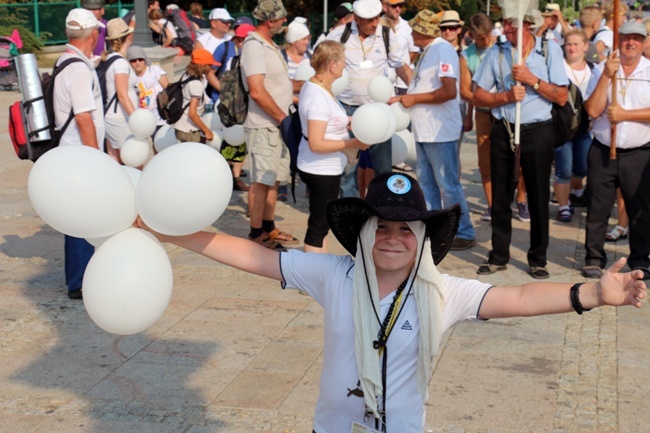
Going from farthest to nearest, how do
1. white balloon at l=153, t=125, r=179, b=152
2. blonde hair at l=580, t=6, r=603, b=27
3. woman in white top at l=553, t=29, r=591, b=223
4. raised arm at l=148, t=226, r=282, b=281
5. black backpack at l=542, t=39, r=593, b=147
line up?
blonde hair at l=580, t=6, r=603, b=27
white balloon at l=153, t=125, r=179, b=152
woman in white top at l=553, t=29, r=591, b=223
black backpack at l=542, t=39, r=593, b=147
raised arm at l=148, t=226, r=282, b=281

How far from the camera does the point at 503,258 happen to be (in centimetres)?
820

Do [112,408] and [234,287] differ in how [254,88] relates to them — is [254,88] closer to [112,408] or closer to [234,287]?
[234,287]

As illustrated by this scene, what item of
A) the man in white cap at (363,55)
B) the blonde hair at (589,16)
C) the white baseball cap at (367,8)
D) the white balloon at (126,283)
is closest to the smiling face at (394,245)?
the white balloon at (126,283)

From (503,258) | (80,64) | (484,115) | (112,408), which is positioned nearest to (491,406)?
(112,408)

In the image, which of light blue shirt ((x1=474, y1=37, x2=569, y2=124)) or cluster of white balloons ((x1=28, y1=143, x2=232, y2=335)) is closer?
cluster of white balloons ((x1=28, y1=143, x2=232, y2=335))

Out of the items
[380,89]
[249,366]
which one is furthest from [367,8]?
[249,366]

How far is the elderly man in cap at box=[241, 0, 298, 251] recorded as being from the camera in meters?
8.39

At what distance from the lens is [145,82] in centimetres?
1066

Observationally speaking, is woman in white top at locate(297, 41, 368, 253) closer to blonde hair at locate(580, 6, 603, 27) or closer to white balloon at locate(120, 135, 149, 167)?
white balloon at locate(120, 135, 149, 167)

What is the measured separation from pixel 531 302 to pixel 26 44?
26.3m

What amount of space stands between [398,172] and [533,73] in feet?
11.4

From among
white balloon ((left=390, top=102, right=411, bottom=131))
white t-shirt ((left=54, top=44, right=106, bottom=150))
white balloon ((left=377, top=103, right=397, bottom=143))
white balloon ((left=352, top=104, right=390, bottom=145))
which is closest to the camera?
white t-shirt ((left=54, top=44, right=106, bottom=150))

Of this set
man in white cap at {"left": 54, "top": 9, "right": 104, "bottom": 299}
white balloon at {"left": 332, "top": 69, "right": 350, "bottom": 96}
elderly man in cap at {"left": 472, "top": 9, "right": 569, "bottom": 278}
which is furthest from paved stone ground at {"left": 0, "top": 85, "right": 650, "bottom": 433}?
white balloon at {"left": 332, "top": 69, "right": 350, "bottom": 96}

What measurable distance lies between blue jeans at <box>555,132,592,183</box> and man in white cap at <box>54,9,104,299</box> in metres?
4.77
